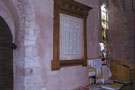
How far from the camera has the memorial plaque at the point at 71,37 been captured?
2.33 metres

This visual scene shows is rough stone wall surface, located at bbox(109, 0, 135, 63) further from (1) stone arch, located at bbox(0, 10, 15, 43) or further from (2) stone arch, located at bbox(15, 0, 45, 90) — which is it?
(1) stone arch, located at bbox(0, 10, 15, 43)

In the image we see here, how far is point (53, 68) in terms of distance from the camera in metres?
2.14

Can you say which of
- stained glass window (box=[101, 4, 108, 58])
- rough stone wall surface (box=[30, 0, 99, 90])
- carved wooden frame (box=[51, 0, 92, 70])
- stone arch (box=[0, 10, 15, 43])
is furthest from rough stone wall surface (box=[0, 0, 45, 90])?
stained glass window (box=[101, 4, 108, 58])

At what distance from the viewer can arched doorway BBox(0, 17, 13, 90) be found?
6.20 feet

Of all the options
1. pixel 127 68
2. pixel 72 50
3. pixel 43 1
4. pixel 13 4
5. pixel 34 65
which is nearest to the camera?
pixel 13 4

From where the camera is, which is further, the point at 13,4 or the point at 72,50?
the point at 72,50

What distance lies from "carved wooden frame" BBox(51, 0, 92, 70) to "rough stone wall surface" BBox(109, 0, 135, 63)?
2419mm

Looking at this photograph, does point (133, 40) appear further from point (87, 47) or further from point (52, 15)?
point (52, 15)

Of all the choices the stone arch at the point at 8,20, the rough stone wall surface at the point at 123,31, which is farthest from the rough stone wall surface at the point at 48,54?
the rough stone wall surface at the point at 123,31

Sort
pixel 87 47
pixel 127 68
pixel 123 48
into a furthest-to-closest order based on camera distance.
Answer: pixel 123 48
pixel 127 68
pixel 87 47

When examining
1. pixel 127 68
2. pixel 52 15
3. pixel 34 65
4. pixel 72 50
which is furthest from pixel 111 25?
pixel 34 65

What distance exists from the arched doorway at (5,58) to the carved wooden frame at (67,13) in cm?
61

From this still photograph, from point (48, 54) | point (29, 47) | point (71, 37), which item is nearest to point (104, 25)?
point (71, 37)

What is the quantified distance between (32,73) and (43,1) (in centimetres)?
103
